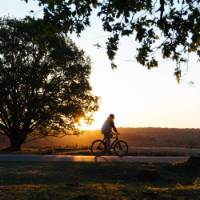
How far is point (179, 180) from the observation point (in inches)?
739

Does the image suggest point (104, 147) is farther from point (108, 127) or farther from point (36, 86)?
point (36, 86)

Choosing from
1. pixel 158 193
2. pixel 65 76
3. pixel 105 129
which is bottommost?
pixel 158 193

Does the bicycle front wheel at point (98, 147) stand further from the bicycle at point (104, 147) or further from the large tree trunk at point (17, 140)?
the large tree trunk at point (17, 140)

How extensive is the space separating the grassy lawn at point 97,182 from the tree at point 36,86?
20.9m

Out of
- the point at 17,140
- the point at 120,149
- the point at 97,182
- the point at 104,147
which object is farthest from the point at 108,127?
the point at 17,140

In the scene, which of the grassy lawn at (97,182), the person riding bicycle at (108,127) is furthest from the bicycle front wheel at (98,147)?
the grassy lawn at (97,182)

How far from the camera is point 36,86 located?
4347 cm

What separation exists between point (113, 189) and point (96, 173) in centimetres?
468

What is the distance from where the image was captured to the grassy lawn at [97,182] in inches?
530

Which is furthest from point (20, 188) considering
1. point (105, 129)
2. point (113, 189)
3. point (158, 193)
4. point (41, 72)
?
point (41, 72)

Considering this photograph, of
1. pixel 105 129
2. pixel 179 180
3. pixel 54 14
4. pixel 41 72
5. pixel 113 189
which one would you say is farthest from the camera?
pixel 41 72

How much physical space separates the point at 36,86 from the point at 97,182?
2724cm

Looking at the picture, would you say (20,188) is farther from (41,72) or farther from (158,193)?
(41,72)

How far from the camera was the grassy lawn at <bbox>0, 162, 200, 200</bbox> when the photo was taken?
13.5 metres
